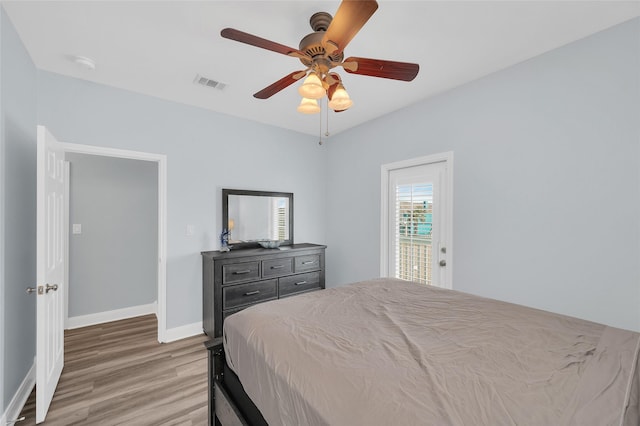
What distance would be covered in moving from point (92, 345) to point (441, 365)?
11.5 ft

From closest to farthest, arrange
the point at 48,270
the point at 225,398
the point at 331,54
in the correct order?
the point at 225,398 < the point at 331,54 < the point at 48,270

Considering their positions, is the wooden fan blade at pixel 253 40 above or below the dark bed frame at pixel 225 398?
above

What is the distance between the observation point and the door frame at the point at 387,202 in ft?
9.18

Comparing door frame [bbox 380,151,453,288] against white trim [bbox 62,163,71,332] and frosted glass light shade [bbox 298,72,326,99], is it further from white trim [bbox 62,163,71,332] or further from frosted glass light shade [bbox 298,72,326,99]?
white trim [bbox 62,163,71,332]

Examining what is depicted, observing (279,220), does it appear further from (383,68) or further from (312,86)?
(383,68)

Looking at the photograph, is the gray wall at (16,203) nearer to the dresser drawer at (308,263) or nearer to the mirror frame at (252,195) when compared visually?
the mirror frame at (252,195)

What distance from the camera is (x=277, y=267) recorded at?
134 inches

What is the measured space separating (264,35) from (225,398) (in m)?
2.30

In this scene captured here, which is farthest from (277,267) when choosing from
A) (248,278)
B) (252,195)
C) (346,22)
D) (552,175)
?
(552,175)

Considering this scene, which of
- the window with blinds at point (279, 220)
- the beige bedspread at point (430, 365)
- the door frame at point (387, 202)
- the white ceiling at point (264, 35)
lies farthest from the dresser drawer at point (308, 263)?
the white ceiling at point (264, 35)

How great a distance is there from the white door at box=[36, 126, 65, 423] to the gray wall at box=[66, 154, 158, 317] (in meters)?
1.27

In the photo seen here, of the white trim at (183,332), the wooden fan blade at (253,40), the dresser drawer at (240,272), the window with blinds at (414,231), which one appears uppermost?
the wooden fan blade at (253,40)

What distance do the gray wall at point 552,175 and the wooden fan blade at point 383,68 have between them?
1.32 metres

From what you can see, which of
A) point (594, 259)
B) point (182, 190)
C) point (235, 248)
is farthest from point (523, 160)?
point (182, 190)
